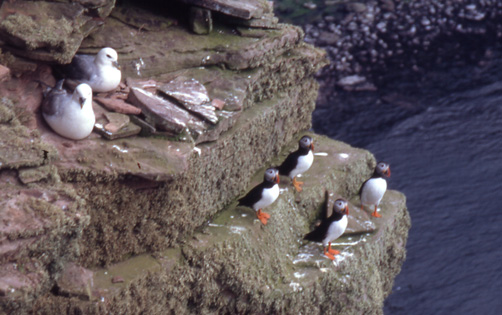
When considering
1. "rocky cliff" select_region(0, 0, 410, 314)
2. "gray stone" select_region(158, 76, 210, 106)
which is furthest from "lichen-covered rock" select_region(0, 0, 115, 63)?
"gray stone" select_region(158, 76, 210, 106)

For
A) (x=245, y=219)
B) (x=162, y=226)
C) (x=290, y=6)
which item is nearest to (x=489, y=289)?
(x=245, y=219)

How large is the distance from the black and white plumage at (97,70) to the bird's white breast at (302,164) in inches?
115

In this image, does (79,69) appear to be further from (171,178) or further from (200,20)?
(200,20)

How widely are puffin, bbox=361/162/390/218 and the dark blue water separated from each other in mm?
2918

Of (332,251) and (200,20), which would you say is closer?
(332,251)

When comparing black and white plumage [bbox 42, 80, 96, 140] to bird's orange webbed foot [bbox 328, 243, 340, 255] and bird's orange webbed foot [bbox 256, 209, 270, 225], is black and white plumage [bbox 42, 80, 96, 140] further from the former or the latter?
bird's orange webbed foot [bbox 328, 243, 340, 255]

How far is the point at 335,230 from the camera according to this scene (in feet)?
31.9

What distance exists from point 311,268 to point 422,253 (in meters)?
5.34

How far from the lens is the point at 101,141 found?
787 centimetres

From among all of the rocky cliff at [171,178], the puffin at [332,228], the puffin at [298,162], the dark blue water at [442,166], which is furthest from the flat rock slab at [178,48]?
the dark blue water at [442,166]

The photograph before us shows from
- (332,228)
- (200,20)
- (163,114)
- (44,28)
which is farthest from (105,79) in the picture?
(332,228)

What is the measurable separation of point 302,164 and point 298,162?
3.3 inches

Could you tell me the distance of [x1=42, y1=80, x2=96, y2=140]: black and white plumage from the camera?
24.8 ft

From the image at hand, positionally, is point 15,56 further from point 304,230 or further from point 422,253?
point 422,253
